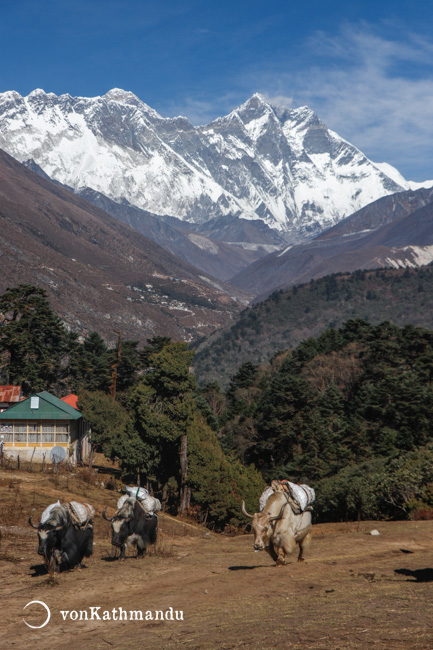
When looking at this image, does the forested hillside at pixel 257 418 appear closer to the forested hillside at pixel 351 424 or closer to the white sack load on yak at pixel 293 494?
the forested hillside at pixel 351 424

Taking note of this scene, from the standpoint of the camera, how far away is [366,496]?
33.5m

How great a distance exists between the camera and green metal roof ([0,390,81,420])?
64.9 meters

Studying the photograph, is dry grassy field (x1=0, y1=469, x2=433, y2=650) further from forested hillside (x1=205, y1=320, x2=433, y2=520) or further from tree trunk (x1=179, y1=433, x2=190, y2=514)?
tree trunk (x1=179, y1=433, x2=190, y2=514)

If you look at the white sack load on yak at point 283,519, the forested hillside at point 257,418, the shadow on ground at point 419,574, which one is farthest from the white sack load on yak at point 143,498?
the forested hillside at point 257,418

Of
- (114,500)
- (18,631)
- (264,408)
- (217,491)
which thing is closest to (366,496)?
(114,500)

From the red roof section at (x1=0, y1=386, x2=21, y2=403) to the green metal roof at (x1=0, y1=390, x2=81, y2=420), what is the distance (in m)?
7.95

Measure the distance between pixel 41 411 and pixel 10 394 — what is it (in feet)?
32.9

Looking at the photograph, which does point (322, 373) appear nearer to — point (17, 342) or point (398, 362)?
point (398, 362)

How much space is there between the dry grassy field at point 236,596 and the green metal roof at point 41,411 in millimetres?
41211

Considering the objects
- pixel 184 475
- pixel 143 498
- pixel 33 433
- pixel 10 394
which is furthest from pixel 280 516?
pixel 10 394

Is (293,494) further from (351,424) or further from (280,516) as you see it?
(351,424)

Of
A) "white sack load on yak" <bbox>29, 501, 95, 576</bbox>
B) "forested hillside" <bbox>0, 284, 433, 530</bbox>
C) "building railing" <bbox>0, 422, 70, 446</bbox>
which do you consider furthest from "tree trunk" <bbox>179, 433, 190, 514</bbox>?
"white sack load on yak" <bbox>29, 501, 95, 576</bbox>

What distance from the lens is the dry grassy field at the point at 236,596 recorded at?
11.5m

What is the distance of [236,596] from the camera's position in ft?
49.3
